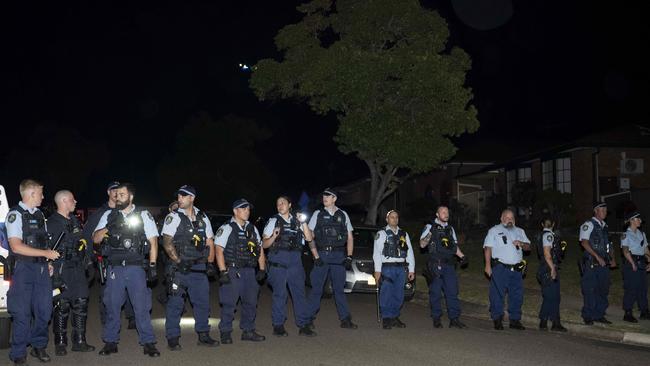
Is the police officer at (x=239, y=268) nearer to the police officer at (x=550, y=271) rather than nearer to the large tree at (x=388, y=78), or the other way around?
the police officer at (x=550, y=271)

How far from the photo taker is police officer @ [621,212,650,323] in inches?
474

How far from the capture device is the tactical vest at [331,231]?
11.0m

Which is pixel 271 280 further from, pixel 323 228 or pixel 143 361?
pixel 143 361

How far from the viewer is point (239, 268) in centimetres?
982

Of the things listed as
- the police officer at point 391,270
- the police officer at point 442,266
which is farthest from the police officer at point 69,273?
the police officer at point 442,266

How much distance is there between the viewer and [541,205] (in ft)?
85.1

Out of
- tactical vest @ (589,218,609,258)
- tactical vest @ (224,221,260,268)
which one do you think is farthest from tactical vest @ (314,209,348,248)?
tactical vest @ (589,218,609,258)

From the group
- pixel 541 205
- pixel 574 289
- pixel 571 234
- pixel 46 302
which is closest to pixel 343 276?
pixel 46 302

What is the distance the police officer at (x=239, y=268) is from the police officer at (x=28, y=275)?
2189 millimetres

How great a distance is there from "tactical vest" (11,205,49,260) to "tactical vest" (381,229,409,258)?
4.93 m

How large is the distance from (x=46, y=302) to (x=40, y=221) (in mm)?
894

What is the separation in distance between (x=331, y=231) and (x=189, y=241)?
8.25ft

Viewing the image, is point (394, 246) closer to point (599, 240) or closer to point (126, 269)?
point (599, 240)

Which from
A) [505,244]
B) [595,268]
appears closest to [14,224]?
[505,244]
